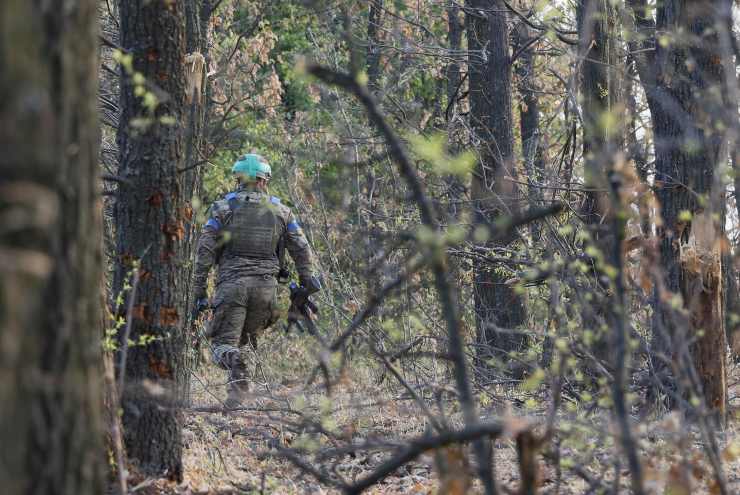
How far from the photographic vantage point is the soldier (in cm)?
937

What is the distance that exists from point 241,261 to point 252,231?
319 mm

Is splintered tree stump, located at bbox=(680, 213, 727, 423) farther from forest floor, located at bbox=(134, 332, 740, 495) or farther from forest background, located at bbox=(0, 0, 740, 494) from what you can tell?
forest floor, located at bbox=(134, 332, 740, 495)

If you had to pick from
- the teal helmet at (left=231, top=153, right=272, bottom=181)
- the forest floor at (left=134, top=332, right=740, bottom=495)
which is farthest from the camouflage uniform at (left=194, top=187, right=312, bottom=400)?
the forest floor at (left=134, top=332, right=740, bottom=495)

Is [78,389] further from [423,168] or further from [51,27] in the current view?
[423,168]

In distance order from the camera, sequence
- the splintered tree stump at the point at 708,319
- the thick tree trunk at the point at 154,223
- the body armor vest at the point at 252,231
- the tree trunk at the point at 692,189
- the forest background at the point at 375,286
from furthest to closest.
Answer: the body armor vest at the point at 252,231, the splintered tree stump at the point at 708,319, the tree trunk at the point at 692,189, the thick tree trunk at the point at 154,223, the forest background at the point at 375,286

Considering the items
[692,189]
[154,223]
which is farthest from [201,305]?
[692,189]

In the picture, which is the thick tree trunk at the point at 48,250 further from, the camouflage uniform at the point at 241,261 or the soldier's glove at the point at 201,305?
the soldier's glove at the point at 201,305

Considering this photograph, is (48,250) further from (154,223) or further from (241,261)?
(241,261)

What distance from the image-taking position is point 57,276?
210 cm

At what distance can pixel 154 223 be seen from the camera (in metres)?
5.47

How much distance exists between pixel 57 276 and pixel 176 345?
3526 mm

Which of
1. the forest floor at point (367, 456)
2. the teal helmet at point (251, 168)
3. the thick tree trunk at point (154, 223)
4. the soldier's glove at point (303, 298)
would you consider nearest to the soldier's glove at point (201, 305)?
the soldier's glove at point (303, 298)

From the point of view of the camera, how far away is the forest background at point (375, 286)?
206cm

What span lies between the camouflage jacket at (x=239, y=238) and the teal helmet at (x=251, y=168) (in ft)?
0.60
